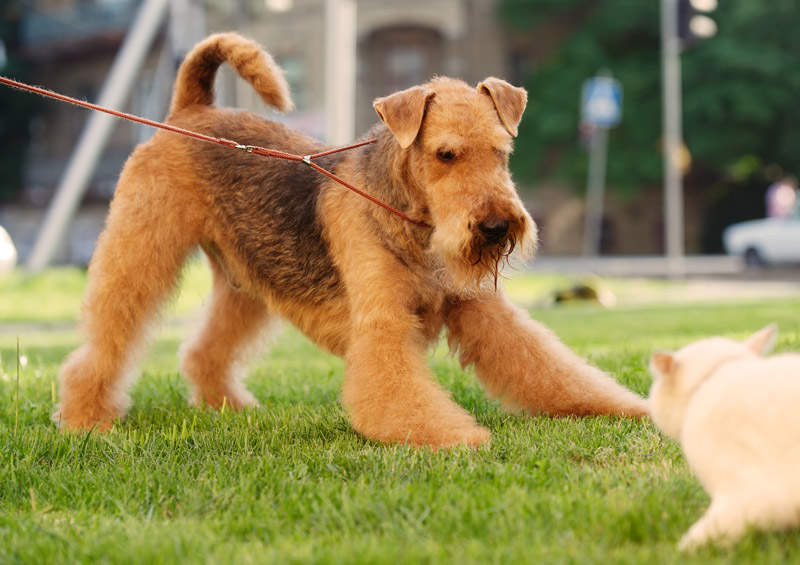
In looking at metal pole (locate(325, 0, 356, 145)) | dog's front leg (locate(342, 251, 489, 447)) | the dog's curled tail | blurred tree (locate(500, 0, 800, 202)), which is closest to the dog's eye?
dog's front leg (locate(342, 251, 489, 447))

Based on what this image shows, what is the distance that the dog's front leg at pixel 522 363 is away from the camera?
3539 millimetres

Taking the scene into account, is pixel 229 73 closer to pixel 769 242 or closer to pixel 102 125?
pixel 102 125

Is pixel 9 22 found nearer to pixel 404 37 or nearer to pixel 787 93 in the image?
pixel 404 37

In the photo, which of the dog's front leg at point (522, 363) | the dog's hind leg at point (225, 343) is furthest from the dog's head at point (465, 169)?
the dog's hind leg at point (225, 343)

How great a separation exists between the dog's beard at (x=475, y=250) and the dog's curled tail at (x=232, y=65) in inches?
57.8

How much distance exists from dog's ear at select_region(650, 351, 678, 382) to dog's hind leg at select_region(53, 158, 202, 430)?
2.62 m

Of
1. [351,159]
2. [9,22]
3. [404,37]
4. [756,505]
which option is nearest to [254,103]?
[404,37]

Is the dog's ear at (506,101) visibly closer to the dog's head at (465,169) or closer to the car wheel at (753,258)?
the dog's head at (465,169)

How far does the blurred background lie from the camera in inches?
952

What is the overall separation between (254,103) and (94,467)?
20.1 meters

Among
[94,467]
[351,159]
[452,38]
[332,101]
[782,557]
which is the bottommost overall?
[94,467]

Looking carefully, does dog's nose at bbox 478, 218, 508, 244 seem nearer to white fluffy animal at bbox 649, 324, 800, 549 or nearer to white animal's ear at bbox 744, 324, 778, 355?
white animal's ear at bbox 744, 324, 778, 355

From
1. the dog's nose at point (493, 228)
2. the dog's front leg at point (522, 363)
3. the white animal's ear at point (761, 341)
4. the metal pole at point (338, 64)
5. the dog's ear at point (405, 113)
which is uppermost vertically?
the metal pole at point (338, 64)

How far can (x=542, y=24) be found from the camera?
27891 mm
